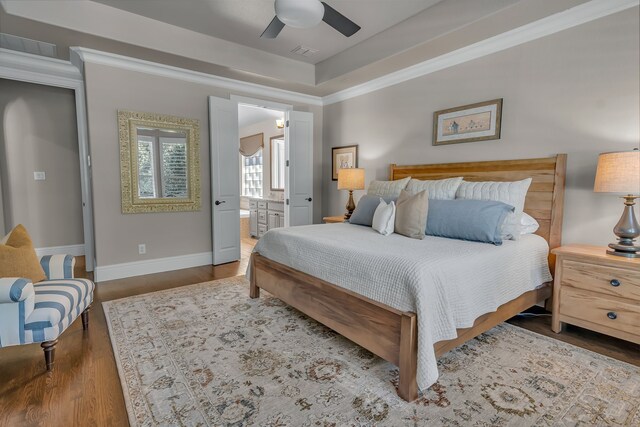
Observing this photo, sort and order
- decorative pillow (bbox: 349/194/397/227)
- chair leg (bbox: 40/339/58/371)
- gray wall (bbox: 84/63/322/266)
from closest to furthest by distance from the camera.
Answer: chair leg (bbox: 40/339/58/371) → decorative pillow (bbox: 349/194/397/227) → gray wall (bbox: 84/63/322/266)

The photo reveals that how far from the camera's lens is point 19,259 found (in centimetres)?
208

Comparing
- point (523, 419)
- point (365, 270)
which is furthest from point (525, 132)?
point (523, 419)

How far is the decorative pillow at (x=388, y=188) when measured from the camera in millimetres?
3503

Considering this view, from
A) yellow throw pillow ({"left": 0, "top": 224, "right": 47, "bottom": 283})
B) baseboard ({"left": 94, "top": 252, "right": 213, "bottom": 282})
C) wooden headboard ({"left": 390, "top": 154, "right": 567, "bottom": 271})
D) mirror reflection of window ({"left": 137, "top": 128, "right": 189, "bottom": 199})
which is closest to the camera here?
yellow throw pillow ({"left": 0, "top": 224, "right": 47, "bottom": 283})

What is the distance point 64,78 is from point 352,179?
3816mm

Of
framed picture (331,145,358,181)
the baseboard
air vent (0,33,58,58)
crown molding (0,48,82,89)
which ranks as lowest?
the baseboard

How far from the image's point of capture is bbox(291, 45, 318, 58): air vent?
12.7 feet

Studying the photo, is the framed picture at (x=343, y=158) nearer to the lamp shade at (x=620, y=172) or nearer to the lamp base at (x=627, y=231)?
the lamp shade at (x=620, y=172)

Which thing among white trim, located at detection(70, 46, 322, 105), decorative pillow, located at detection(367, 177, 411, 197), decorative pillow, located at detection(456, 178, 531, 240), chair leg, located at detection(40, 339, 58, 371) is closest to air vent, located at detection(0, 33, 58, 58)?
white trim, located at detection(70, 46, 322, 105)

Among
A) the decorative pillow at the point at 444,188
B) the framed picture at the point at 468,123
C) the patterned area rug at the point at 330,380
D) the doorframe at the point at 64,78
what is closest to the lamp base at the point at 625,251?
the patterned area rug at the point at 330,380

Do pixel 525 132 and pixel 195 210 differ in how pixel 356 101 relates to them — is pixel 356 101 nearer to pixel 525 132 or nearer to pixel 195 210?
pixel 525 132

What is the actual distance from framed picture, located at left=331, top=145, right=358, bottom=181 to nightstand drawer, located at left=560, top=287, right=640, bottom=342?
3.04 meters

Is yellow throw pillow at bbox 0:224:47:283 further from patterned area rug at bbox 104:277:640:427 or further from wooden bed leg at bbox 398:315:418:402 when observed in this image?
wooden bed leg at bbox 398:315:418:402

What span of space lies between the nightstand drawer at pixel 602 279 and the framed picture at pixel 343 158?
9.74 ft
